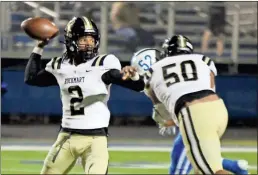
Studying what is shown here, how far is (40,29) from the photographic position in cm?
586

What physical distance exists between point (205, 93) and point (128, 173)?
11.6 ft

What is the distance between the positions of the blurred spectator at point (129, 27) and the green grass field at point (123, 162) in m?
3.26

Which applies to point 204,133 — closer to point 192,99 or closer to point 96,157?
point 192,99

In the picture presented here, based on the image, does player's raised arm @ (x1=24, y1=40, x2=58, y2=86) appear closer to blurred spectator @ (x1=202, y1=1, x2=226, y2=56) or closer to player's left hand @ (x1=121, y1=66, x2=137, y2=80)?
player's left hand @ (x1=121, y1=66, x2=137, y2=80)

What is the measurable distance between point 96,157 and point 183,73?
2.97 ft

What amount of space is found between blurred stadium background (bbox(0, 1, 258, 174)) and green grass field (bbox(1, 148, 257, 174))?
5.61ft

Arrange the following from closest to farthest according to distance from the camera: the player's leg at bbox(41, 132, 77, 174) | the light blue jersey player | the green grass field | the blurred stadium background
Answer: the player's leg at bbox(41, 132, 77, 174)
the light blue jersey player
the green grass field
the blurred stadium background

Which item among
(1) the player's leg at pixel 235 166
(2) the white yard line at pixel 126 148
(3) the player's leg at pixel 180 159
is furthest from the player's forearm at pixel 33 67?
(2) the white yard line at pixel 126 148

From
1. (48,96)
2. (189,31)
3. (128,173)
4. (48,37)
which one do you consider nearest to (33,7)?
(48,96)

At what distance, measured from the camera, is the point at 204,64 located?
19.2 feet

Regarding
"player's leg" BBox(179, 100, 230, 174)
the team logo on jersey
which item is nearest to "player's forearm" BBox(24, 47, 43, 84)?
the team logo on jersey

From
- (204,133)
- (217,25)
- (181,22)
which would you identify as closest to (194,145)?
(204,133)

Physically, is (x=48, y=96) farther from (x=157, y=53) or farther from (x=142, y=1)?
(x=157, y=53)

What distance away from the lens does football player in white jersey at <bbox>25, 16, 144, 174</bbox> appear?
5355 millimetres
